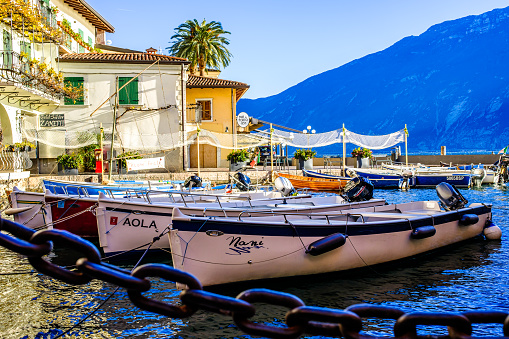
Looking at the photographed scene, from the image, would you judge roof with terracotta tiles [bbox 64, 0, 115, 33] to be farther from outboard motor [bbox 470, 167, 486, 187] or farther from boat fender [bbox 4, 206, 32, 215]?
outboard motor [bbox 470, 167, 486, 187]

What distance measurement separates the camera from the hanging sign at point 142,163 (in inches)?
740

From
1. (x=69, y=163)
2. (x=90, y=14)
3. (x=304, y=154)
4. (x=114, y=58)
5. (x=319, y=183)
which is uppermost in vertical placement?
(x=90, y=14)

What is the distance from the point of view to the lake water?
22.4 feet

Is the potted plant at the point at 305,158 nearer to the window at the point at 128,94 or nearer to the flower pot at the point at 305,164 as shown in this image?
the flower pot at the point at 305,164

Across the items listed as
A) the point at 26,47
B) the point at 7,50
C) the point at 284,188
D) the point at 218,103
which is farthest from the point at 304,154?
the point at 7,50

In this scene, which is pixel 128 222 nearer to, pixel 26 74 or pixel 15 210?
pixel 15 210

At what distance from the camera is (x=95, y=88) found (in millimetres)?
31031

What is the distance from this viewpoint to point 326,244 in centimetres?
871

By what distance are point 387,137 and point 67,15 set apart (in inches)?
922

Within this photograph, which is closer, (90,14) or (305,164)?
(305,164)

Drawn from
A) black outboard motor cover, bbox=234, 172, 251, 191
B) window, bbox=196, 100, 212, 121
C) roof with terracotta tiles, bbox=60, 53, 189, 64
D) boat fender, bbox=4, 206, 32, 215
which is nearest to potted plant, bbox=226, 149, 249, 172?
window, bbox=196, 100, 212, 121

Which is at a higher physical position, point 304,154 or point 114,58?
point 114,58

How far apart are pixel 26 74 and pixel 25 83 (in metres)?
0.51

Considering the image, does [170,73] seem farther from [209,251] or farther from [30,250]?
[30,250]
